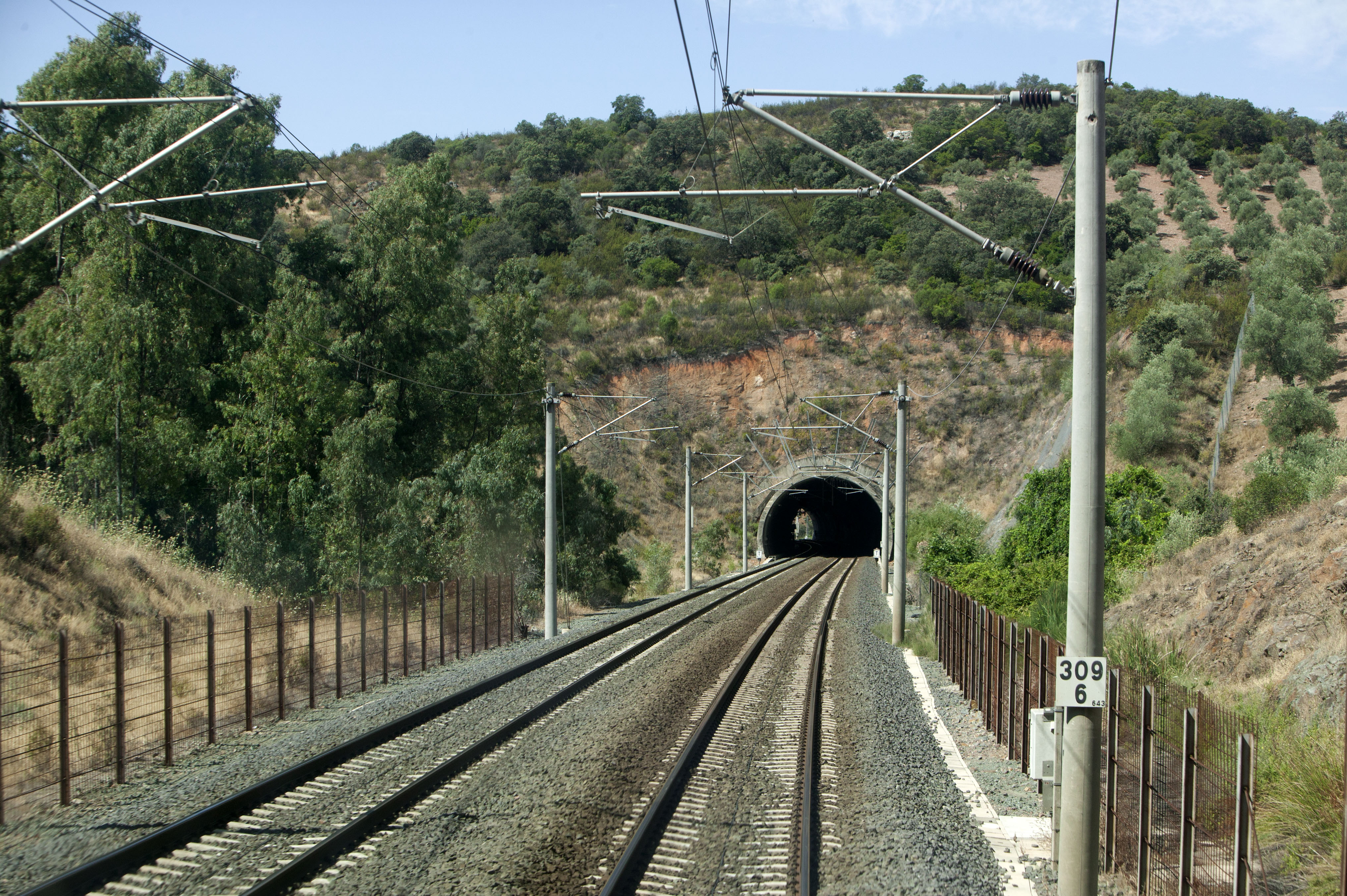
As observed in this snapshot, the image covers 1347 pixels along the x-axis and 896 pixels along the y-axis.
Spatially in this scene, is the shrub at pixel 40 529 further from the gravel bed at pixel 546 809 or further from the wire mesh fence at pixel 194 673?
the gravel bed at pixel 546 809

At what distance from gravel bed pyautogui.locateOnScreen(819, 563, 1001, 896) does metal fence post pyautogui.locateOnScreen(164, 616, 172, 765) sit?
8.01 m

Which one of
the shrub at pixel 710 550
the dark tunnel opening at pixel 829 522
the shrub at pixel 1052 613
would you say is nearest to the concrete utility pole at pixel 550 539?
the shrub at pixel 1052 613

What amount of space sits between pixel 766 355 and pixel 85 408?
162 ft

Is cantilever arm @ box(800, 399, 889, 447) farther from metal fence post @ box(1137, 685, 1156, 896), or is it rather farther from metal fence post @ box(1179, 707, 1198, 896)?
metal fence post @ box(1179, 707, 1198, 896)

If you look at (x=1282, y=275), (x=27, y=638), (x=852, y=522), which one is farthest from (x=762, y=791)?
(x=852, y=522)

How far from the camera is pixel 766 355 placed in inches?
2891

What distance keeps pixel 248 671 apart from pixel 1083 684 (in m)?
11.2

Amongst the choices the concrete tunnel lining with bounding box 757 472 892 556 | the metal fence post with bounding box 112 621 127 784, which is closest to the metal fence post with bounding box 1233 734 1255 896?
the metal fence post with bounding box 112 621 127 784

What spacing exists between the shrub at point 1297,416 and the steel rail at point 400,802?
2523cm

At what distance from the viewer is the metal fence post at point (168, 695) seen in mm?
11992

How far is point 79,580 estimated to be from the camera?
22.6 meters

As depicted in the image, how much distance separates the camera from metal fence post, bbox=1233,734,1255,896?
6141mm

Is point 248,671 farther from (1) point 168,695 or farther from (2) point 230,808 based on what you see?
(2) point 230,808

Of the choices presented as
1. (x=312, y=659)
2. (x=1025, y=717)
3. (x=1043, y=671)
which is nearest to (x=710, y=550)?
(x=312, y=659)
